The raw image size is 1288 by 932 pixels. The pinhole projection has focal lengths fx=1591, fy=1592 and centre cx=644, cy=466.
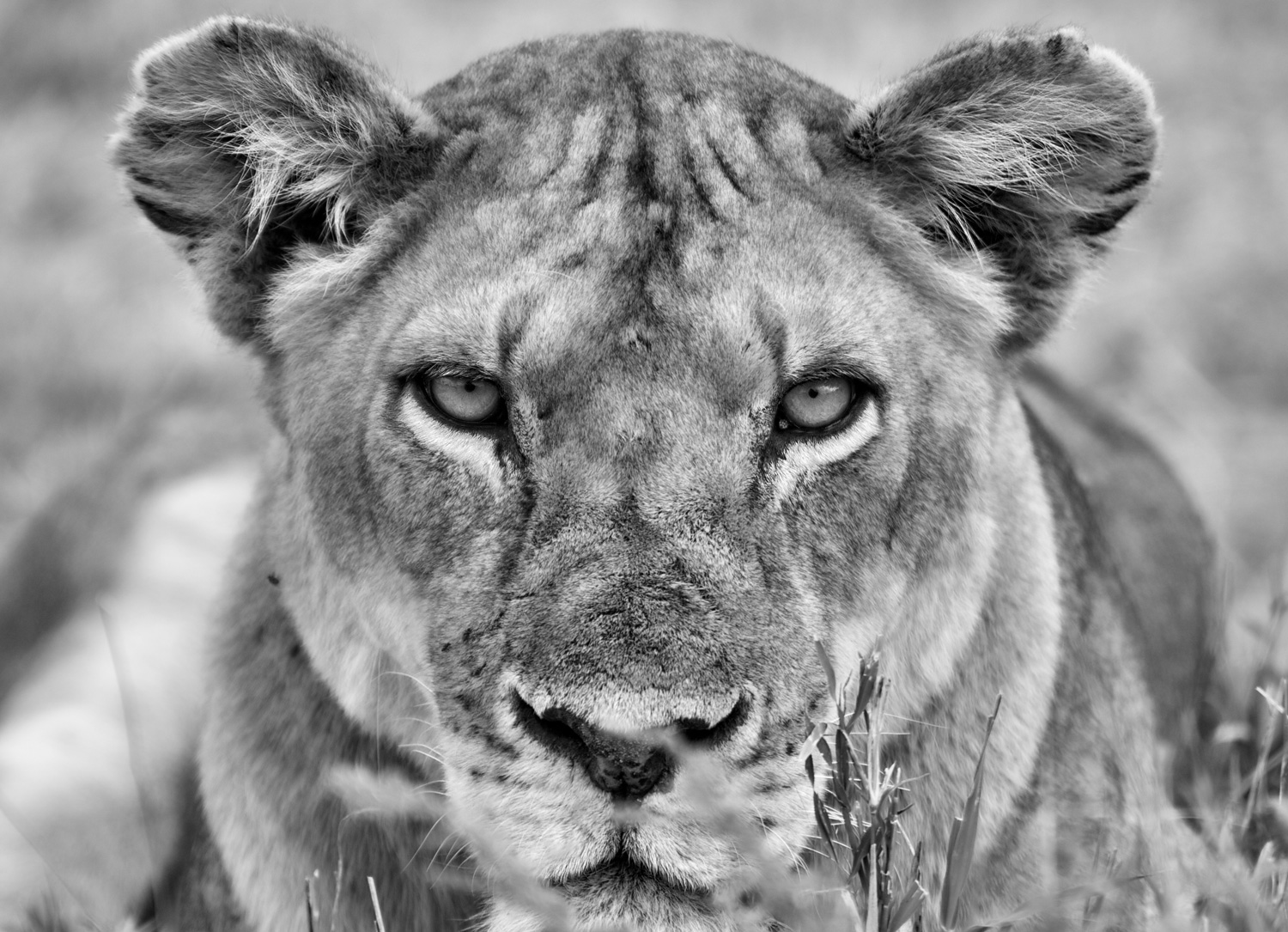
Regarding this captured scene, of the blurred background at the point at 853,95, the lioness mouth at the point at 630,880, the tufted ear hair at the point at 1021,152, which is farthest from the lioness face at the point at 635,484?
the blurred background at the point at 853,95

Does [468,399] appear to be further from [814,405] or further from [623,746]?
[623,746]

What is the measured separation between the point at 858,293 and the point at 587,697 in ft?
3.10

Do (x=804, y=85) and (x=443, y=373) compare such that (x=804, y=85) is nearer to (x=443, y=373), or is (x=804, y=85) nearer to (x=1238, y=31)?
(x=443, y=373)

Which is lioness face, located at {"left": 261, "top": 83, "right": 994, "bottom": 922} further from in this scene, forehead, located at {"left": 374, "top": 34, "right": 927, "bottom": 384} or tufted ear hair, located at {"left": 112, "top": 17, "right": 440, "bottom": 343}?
tufted ear hair, located at {"left": 112, "top": 17, "right": 440, "bottom": 343}

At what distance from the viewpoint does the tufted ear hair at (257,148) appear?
292 centimetres

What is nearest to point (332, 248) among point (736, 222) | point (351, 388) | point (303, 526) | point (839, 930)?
point (351, 388)

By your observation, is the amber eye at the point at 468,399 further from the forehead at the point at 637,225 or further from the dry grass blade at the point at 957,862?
the dry grass blade at the point at 957,862

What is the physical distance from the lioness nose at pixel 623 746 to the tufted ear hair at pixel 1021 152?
3.80ft

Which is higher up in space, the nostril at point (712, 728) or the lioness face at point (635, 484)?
the lioness face at point (635, 484)

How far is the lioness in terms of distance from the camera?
2486 millimetres

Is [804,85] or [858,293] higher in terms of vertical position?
[804,85]

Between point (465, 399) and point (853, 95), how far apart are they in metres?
5.52

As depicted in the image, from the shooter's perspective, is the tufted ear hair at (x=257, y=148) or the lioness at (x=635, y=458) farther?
the tufted ear hair at (x=257, y=148)

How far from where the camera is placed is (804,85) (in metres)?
3.27
